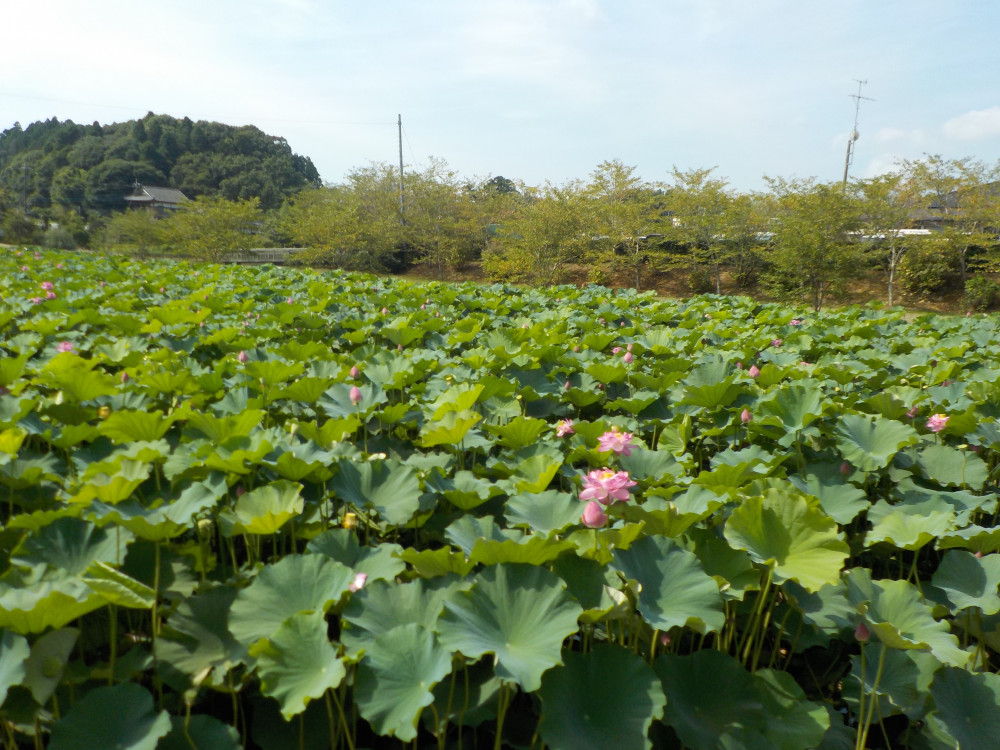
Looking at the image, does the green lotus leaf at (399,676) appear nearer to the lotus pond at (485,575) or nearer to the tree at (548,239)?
the lotus pond at (485,575)

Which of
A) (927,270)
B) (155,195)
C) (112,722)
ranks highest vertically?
(155,195)

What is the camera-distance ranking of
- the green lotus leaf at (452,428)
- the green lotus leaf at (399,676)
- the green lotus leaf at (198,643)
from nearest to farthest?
the green lotus leaf at (399,676) → the green lotus leaf at (198,643) → the green lotus leaf at (452,428)

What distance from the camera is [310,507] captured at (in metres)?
1.54

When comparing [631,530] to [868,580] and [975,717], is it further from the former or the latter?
[975,717]

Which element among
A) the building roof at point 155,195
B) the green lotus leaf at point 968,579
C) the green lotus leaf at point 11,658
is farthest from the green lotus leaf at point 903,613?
the building roof at point 155,195

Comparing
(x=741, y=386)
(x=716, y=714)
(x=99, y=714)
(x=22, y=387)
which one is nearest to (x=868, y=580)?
(x=716, y=714)

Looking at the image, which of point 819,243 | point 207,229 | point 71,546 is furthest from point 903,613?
point 207,229

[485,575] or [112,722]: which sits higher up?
[485,575]

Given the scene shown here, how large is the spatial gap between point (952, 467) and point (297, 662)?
202cm

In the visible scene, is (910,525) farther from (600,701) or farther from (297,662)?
(297,662)

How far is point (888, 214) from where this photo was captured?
51.0ft

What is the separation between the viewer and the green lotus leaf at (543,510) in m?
1.36

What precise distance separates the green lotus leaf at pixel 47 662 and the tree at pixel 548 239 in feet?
57.4

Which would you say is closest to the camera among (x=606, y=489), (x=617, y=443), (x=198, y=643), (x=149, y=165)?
(x=198, y=643)
